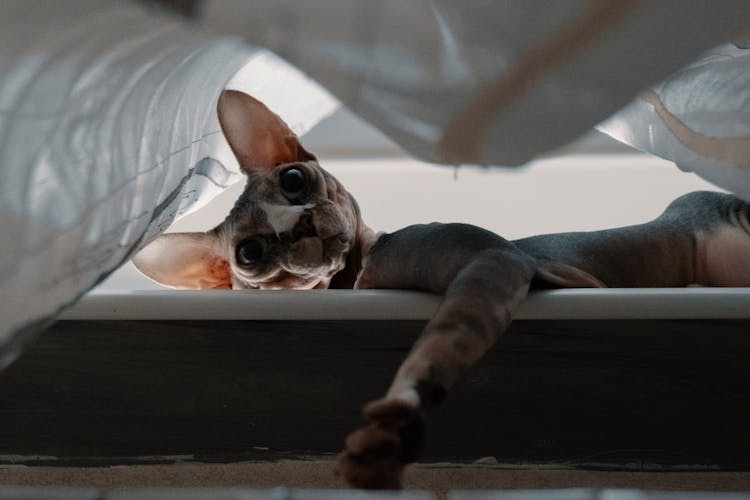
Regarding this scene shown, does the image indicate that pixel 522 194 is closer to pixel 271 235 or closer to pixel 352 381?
pixel 271 235

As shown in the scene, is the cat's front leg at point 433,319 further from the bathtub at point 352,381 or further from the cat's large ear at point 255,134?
the cat's large ear at point 255,134

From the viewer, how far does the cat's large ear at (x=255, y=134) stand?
35.8 inches

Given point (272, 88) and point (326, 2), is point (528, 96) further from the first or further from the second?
point (272, 88)

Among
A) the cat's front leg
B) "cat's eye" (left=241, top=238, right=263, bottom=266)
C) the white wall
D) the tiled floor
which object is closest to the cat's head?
"cat's eye" (left=241, top=238, right=263, bottom=266)

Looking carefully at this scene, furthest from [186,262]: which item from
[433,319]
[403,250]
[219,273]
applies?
[433,319]

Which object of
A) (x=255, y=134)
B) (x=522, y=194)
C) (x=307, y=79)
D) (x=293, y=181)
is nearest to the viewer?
(x=307, y=79)

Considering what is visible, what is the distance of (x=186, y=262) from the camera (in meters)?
1.17

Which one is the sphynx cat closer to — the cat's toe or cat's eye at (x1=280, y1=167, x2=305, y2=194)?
cat's eye at (x1=280, y1=167, x2=305, y2=194)

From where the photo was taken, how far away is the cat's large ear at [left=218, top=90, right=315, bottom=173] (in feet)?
2.98

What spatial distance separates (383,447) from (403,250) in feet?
1.54

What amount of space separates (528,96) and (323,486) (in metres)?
0.51

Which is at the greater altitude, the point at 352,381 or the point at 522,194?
the point at 352,381

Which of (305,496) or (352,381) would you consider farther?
(352,381)

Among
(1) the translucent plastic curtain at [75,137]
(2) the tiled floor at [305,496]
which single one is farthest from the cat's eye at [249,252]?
(2) the tiled floor at [305,496]
